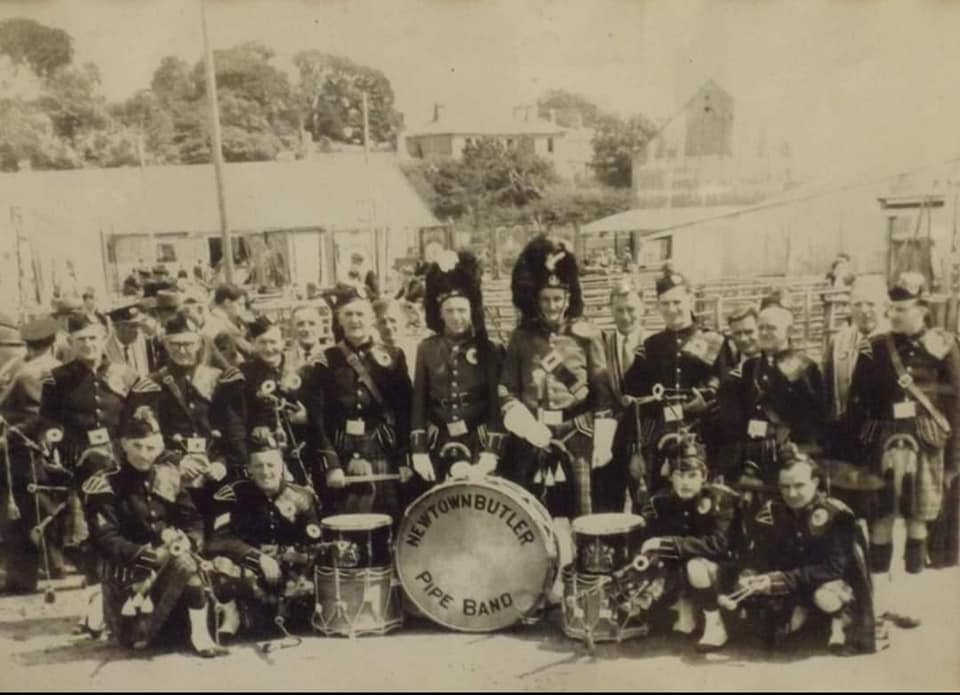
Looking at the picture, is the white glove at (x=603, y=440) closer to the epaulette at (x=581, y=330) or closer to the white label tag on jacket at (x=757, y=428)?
the epaulette at (x=581, y=330)

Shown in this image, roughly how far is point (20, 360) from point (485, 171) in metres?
2.13

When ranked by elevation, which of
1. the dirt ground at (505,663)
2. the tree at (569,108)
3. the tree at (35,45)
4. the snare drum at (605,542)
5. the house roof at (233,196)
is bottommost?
the dirt ground at (505,663)

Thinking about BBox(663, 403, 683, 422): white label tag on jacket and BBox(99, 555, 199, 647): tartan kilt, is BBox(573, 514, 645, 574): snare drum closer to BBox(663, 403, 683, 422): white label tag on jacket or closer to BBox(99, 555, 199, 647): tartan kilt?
BBox(663, 403, 683, 422): white label tag on jacket

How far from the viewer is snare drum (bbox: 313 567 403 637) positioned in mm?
4730

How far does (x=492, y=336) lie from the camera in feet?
15.3

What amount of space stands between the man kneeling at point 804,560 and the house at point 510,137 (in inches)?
59.4

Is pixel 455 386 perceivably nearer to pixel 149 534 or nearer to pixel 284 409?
pixel 284 409

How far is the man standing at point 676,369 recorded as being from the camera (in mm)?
4605

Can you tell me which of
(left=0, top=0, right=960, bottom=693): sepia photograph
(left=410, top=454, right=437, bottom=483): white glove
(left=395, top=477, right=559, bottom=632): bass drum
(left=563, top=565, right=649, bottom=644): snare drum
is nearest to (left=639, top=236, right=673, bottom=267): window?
(left=0, top=0, right=960, bottom=693): sepia photograph

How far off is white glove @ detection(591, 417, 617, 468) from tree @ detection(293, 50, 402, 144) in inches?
56.9

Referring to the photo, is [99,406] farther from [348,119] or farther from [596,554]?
[596,554]

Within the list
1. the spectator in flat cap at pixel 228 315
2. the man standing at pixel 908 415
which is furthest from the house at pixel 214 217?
the man standing at pixel 908 415

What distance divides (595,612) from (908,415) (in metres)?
1.53

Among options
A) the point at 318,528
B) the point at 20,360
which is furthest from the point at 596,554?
the point at 20,360
